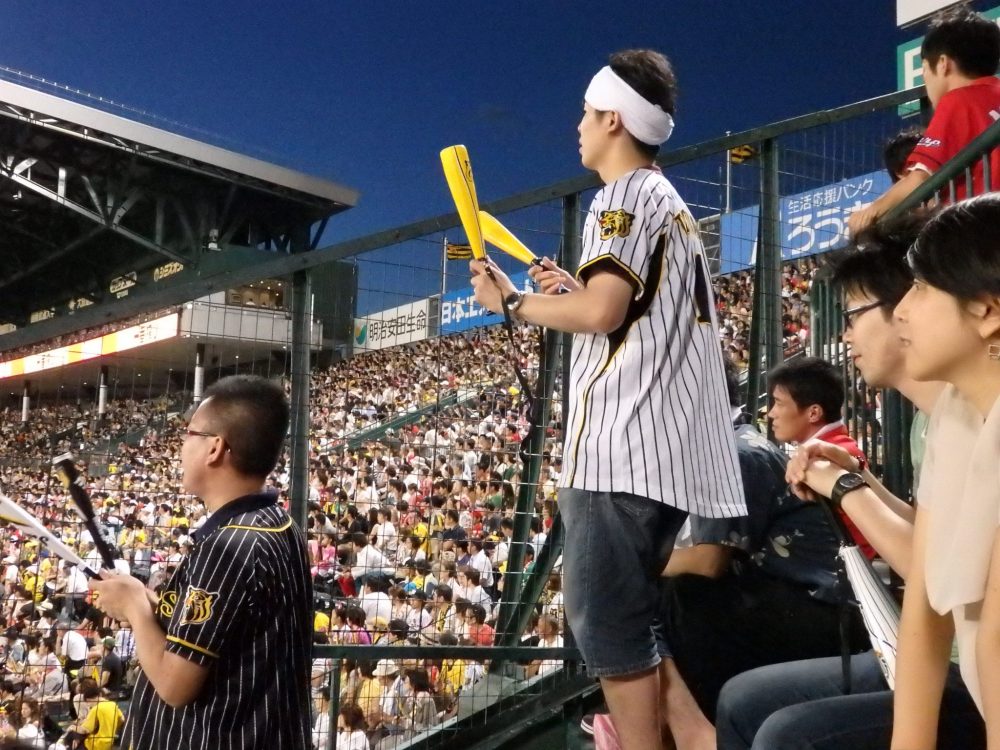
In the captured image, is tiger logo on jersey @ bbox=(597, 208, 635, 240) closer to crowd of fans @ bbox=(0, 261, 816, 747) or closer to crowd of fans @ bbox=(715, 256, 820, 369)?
crowd of fans @ bbox=(0, 261, 816, 747)

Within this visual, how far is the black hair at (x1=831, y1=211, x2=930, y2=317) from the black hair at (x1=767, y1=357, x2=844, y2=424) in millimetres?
588

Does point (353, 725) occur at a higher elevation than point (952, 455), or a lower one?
lower

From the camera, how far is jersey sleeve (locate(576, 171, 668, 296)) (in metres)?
1.77

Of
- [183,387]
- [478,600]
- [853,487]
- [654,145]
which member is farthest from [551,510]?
[853,487]

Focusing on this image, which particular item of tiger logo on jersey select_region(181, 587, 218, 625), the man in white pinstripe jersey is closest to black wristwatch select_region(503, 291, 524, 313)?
the man in white pinstripe jersey

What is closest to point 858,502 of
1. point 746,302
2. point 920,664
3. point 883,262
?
point 920,664

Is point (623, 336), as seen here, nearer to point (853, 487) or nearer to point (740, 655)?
point (853, 487)

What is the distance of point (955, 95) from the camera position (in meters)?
2.47

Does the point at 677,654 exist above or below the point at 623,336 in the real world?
below

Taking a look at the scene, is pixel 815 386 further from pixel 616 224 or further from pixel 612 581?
pixel 612 581

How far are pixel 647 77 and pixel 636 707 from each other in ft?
3.98

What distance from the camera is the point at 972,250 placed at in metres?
1.15

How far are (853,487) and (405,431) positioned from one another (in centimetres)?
182

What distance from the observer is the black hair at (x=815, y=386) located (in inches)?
89.8
